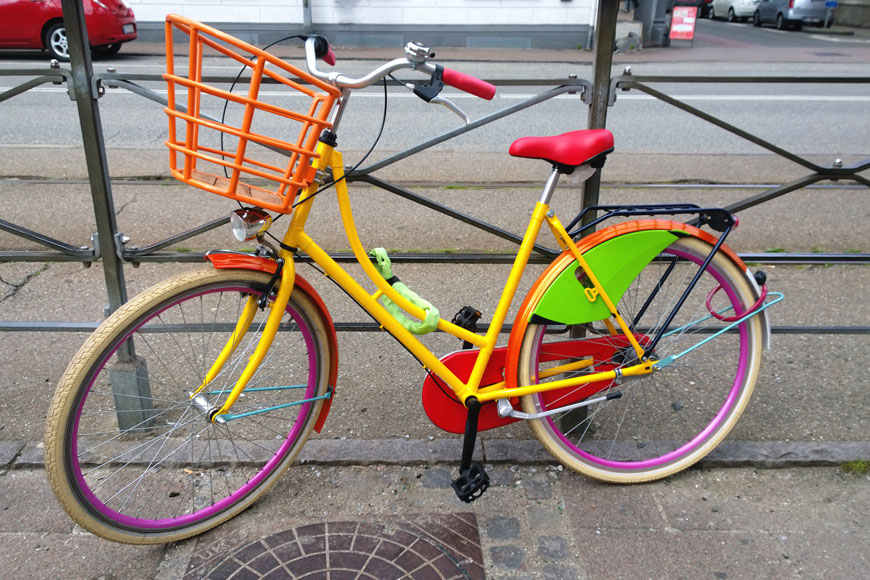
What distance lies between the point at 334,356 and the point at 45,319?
90.7 inches

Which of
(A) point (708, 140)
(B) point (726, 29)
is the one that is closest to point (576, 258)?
(A) point (708, 140)

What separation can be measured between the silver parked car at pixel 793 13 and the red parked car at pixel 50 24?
21.0 meters

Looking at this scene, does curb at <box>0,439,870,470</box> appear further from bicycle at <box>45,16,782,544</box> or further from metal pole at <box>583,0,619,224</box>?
metal pole at <box>583,0,619,224</box>

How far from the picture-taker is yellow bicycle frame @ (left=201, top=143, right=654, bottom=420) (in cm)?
246

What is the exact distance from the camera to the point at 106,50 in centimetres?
1456

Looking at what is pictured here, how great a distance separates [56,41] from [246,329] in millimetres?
12802

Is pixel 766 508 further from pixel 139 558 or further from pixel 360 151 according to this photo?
pixel 360 151

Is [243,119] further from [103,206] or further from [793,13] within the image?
[793,13]

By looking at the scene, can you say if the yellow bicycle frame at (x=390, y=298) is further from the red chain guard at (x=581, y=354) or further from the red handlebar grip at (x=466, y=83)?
the red handlebar grip at (x=466, y=83)

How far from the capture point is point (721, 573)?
2.53 meters

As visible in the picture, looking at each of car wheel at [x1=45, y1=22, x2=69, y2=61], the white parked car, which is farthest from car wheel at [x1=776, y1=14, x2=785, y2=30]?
car wheel at [x1=45, y1=22, x2=69, y2=61]

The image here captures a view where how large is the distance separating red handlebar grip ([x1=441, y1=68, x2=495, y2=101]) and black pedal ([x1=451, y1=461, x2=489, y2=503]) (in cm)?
131

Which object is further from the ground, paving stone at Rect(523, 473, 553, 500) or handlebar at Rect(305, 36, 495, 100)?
handlebar at Rect(305, 36, 495, 100)

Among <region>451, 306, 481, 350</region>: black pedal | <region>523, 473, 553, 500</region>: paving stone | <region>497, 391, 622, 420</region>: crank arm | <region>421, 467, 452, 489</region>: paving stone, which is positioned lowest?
<region>523, 473, 553, 500</region>: paving stone
